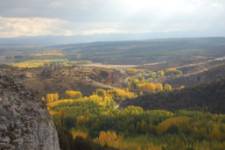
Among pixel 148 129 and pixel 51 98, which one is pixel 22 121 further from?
pixel 51 98

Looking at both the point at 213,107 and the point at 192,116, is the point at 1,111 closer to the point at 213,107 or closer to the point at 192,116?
the point at 192,116

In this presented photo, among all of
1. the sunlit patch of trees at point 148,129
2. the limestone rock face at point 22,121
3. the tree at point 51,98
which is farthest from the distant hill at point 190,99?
the limestone rock face at point 22,121

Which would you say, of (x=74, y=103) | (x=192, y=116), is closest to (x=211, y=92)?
(x=192, y=116)

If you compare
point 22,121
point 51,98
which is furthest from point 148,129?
point 22,121

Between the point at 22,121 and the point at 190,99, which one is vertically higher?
the point at 22,121

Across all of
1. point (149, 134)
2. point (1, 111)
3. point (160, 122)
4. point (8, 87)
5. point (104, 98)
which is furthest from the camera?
point (104, 98)

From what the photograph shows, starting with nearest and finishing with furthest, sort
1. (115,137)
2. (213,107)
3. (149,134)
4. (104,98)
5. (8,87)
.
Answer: (8,87) → (115,137) → (149,134) → (213,107) → (104,98)

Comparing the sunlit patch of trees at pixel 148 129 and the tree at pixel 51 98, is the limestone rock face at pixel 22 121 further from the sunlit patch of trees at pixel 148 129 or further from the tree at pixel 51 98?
the tree at pixel 51 98
